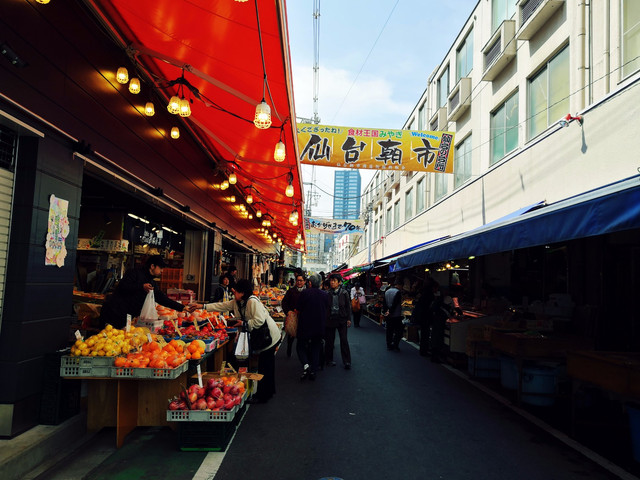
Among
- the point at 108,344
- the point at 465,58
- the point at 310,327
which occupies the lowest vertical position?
the point at 310,327

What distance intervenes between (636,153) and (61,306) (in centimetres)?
994

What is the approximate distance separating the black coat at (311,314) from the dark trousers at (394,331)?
156 inches

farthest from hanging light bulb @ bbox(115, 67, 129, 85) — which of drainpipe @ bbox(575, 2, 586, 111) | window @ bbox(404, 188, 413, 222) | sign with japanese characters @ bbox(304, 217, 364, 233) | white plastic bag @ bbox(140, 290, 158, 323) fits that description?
sign with japanese characters @ bbox(304, 217, 364, 233)

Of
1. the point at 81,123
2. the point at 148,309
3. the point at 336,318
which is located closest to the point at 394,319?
the point at 336,318

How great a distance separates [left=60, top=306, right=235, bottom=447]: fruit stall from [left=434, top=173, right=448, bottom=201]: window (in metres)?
16.6

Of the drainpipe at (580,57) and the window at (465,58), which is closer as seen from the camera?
the drainpipe at (580,57)

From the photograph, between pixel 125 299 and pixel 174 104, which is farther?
pixel 125 299

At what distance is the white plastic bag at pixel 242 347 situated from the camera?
19.5 ft

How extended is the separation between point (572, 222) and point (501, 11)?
42.8ft

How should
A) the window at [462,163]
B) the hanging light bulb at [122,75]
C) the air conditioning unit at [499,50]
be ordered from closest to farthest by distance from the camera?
1. the hanging light bulb at [122,75]
2. the air conditioning unit at [499,50]
3. the window at [462,163]

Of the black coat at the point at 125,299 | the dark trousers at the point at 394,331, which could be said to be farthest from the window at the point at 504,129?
the black coat at the point at 125,299

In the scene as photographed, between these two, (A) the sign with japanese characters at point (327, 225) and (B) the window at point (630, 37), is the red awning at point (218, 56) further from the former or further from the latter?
(A) the sign with japanese characters at point (327, 225)

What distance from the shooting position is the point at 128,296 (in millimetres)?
6180

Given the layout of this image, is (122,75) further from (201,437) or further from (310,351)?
(310,351)
